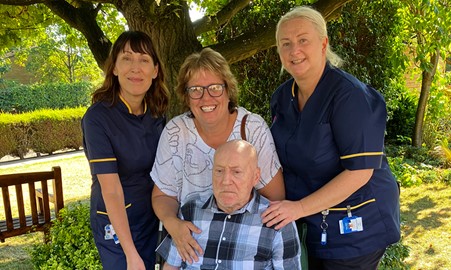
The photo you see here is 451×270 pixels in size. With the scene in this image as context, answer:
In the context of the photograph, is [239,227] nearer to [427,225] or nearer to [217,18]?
[217,18]

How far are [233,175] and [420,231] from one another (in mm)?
4489

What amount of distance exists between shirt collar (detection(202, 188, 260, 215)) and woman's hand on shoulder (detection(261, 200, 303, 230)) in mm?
98

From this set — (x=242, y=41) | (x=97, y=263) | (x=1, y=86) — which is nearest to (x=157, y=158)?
(x=97, y=263)

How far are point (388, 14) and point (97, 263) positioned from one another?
6.51 meters

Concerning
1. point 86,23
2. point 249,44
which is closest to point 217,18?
point 249,44

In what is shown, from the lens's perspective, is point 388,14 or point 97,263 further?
point 388,14

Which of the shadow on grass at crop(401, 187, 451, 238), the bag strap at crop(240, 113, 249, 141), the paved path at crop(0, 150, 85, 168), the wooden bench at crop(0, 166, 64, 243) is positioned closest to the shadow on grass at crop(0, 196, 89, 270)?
the wooden bench at crop(0, 166, 64, 243)

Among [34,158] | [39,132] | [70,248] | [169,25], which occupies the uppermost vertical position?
[169,25]

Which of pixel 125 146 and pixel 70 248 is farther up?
pixel 125 146

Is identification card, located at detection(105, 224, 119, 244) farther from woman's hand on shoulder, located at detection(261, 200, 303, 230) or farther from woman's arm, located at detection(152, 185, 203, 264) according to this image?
woman's hand on shoulder, located at detection(261, 200, 303, 230)

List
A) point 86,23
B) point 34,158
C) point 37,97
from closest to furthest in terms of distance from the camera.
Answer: point 86,23 < point 34,158 < point 37,97

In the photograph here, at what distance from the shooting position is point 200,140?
2.26m

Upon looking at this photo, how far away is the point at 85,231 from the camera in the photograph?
3316mm

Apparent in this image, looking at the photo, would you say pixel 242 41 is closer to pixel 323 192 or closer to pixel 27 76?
pixel 323 192
